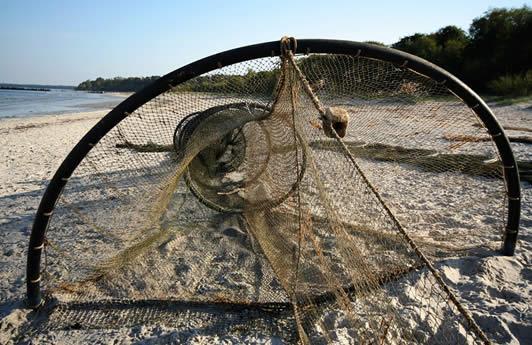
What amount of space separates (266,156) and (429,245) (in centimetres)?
190

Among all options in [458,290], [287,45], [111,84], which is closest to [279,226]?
[458,290]

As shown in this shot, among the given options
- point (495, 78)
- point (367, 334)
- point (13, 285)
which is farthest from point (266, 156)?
point (495, 78)

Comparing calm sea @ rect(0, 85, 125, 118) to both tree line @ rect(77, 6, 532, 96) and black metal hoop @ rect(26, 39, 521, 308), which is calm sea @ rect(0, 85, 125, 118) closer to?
tree line @ rect(77, 6, 532, 96)

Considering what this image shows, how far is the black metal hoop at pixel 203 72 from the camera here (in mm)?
2129

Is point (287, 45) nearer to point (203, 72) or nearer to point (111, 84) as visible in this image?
point (203, 72)

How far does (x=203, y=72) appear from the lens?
221 cm

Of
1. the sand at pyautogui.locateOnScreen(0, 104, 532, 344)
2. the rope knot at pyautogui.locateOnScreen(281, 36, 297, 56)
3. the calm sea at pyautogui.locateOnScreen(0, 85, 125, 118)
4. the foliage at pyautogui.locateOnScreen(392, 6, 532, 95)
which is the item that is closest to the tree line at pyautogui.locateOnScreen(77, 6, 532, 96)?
the foliage at pyautogui.locateOnScreen(392, 6, 532, 95)

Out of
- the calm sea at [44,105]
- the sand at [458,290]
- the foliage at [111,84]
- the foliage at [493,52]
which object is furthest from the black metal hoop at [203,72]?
the foliage at [111,84]

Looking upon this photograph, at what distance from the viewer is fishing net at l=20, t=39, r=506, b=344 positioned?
2434 mm

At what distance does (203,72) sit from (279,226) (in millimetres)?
1911

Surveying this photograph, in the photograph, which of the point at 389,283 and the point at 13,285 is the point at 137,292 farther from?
the point at 389,283

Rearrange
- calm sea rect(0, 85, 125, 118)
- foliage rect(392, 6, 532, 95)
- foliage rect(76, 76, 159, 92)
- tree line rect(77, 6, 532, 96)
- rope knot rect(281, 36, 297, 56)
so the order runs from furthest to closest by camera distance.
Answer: foliage rect(76, 76, 159, 92) → calm sea rect(0, 85, 125, 118) → foliage rect(392, 6, 532, 95) → tree line rect(77, 6, 532, 96) → rope knot rect(281, 36, 297, 56)

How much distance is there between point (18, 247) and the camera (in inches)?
147

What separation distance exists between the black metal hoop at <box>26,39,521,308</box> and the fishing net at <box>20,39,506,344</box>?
0.42 ft
